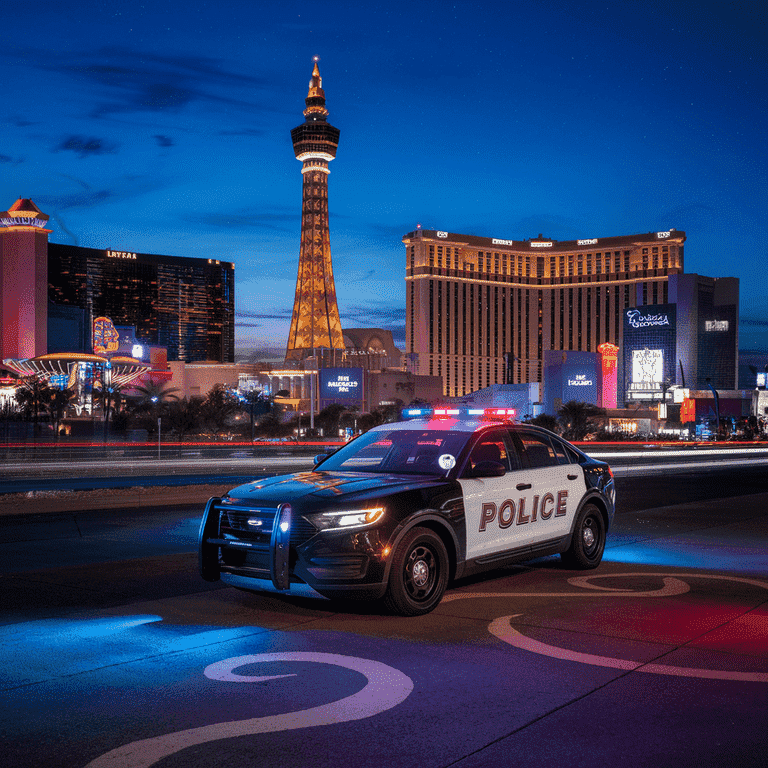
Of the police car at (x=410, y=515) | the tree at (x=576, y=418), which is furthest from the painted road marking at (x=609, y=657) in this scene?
the tree at (x=576, y=418)

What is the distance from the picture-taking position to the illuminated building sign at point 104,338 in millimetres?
118125

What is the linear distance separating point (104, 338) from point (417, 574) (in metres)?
118

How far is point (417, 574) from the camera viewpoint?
23.2 feet

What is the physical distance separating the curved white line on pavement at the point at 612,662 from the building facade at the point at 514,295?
177 meters

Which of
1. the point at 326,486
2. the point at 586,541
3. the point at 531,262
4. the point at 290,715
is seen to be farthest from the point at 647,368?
the point at 290,715

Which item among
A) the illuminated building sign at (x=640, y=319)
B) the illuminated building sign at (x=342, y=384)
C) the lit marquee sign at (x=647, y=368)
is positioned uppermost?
the illuminated building sign at (x=640, y=319)

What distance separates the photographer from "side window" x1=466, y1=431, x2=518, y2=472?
26.4 feet

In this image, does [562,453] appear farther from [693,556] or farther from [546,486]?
[693,556]

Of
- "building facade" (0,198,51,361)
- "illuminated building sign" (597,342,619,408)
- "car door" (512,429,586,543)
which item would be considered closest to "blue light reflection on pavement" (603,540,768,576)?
"car door" (512,429,586,543)

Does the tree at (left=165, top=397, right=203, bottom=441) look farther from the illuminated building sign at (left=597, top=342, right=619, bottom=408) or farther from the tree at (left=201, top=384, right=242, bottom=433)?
the illuminated building sign at (left=597, top=342, right=619, bottom=408)

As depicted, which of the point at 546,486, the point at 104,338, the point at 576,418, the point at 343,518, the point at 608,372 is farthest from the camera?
the point at 608,372

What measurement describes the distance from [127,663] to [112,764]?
171cm

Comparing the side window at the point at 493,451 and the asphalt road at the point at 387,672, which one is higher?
the side window at the point at 493,451

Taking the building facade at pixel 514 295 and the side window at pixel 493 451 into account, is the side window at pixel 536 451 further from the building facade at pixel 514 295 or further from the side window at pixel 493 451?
the building facade at pixel 514 295
